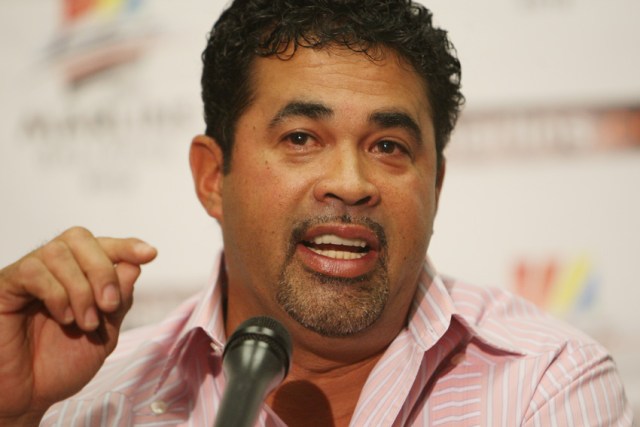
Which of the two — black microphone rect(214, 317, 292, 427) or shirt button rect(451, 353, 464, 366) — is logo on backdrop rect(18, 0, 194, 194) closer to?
shirt button rect(451, 353, 464, 366)

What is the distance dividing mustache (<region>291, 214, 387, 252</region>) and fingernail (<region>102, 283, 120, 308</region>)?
467 millimetres

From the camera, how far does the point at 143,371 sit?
184 centimetres

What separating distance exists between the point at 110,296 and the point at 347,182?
557 mm

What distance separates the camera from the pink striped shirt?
1633 mm

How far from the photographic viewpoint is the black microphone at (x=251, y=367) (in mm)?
948

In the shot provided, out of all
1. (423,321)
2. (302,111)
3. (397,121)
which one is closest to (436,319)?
(423,321)

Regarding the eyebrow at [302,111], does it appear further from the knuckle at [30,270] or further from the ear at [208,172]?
the knuckle at [30,270]

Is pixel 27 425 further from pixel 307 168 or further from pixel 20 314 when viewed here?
pixel 307 168

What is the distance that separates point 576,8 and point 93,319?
6.78ft

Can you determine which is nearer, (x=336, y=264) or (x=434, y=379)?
(x=336, y=264)

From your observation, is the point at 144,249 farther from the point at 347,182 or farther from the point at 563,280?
the point at 563,280

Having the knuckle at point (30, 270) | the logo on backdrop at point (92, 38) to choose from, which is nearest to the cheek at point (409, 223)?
the knuckle at point (30, 270)

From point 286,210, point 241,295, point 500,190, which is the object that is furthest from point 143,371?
point 500,190

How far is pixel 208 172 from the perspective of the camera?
2.00 m
